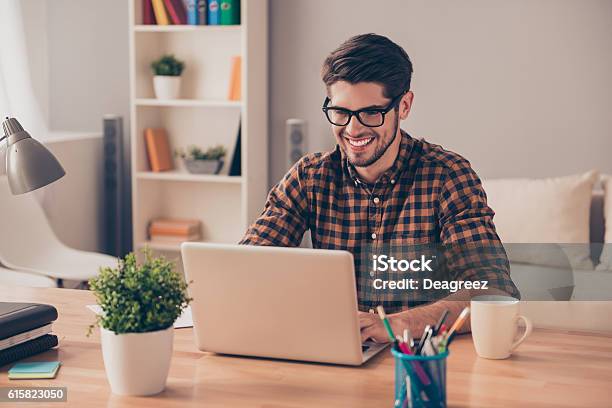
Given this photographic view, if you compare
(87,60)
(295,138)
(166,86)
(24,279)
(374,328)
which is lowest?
(24,279)

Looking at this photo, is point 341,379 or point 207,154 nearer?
point 341,379

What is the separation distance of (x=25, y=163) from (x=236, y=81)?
2.72m

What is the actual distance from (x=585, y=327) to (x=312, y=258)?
2.77ft

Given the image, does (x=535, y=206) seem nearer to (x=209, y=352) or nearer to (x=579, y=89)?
(x=579, y=89)

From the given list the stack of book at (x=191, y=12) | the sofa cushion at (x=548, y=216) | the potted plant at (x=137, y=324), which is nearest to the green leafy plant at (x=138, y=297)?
the potted plant at (x=137, y=324)

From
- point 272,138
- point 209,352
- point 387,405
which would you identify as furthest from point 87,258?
point 387,405

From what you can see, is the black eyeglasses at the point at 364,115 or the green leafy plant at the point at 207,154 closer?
the black eyeglasses at the point at 364,115

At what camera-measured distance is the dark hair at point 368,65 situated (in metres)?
2.23

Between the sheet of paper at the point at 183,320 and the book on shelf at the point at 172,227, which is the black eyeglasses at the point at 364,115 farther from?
the book on shelf at the point at 172,227

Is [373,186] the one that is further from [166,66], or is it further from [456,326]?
[166,66]

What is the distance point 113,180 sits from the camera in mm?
4723

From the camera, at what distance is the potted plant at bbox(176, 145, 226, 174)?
14.9 ft

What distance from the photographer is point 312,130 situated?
4555 millimetres

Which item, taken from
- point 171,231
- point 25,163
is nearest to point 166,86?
point 171,231
